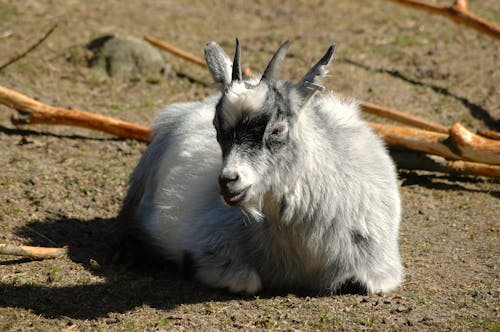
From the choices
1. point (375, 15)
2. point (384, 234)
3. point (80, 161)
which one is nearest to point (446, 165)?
point (384, 234)

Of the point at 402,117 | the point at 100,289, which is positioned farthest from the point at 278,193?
the point at 402,117

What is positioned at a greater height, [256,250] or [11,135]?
[256,250]

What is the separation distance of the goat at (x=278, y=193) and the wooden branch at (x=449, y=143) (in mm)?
1814

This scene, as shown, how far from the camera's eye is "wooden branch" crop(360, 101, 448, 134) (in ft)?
26.3

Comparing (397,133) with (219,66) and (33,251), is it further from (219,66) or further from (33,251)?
(33,251)

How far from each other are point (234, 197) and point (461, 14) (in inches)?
268

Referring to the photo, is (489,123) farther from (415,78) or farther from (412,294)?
(412,294)

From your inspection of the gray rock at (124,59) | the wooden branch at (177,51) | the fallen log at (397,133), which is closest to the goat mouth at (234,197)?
the fallen log at (397,133)

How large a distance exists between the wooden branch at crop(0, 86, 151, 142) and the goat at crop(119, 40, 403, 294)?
7.02 feet

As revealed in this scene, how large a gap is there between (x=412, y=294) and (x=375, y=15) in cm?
807

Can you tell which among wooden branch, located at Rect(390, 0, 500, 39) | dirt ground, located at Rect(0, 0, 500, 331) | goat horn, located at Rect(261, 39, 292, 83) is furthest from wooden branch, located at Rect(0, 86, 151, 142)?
wooden branch, located at Rect(390, 0, 500, 39)

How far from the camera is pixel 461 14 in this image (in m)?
10.2

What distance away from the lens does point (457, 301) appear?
4.93 m

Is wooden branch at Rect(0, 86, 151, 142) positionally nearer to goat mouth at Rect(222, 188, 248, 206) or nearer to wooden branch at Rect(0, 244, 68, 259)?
wooden branch at Rect(0, 244, 68, 259)
